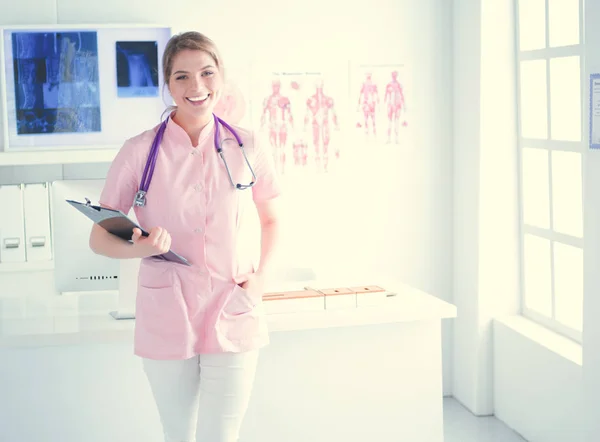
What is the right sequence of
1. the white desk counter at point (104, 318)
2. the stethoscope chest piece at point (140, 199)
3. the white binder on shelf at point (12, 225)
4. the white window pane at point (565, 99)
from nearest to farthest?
the stethoscope chest piece at point (140, 199) → the white desk counter at point (104, 318) → the white window pane at point (565, 99) → the white binder on shelf at point (12, 225)

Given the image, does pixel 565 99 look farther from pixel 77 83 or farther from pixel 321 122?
pixel 77 83

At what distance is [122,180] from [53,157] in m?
2.07


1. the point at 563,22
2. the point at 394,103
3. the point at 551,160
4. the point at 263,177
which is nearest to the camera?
the point at 263,177

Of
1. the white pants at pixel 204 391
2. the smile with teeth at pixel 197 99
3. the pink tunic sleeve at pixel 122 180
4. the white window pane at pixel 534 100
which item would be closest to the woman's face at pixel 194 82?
the smile with teeth at pixel 197 99

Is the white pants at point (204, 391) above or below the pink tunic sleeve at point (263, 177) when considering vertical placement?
below

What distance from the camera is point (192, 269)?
8.01 feet

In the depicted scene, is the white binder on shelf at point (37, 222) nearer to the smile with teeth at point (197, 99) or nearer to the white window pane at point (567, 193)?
the smile with teeth at point (197, 99)

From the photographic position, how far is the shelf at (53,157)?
4.36 m

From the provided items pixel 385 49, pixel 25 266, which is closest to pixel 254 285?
pixel 25 266

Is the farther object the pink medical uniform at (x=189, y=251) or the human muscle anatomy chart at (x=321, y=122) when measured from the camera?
the human muscle anatomy chart at (x=321, y=122)

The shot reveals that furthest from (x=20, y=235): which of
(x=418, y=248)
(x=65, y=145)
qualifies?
(x=418, y=248)

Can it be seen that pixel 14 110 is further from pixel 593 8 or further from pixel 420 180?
pixel 593 8

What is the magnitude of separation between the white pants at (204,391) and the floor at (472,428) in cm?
211

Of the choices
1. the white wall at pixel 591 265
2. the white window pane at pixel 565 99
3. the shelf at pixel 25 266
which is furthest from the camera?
the shelf at pixel 25 266
